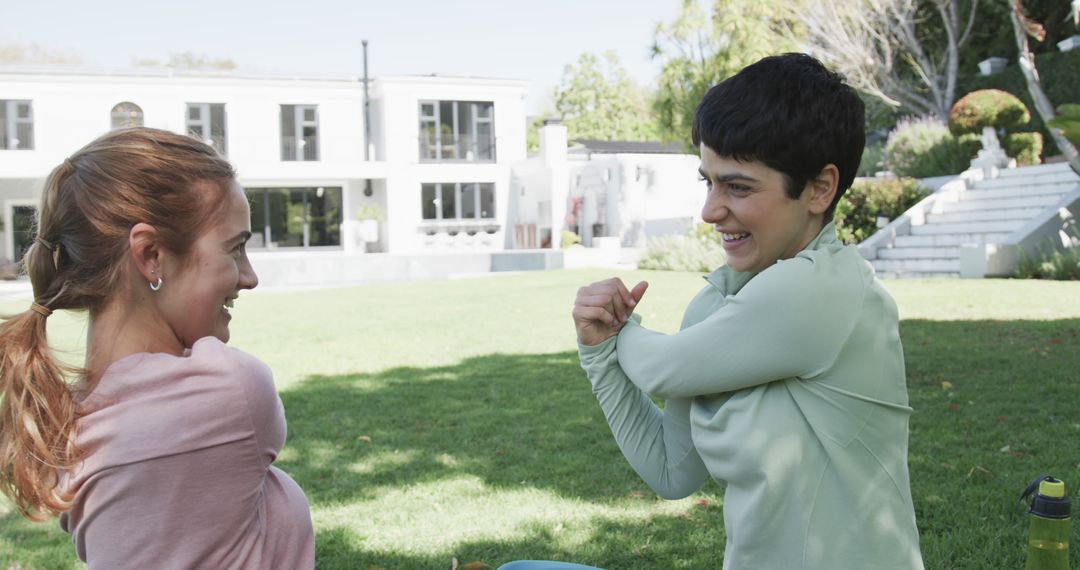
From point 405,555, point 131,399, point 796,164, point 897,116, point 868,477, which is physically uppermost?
point 897,116

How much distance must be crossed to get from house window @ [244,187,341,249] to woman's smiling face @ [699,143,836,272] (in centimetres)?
3610

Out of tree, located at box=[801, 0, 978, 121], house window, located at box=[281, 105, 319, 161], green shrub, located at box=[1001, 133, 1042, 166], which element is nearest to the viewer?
green shrub, located at box=[1001, 133, 1042, 166]

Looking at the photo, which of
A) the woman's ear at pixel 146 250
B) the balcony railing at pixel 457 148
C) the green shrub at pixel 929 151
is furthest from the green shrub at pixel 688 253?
the woman's ear at pixel 146 250

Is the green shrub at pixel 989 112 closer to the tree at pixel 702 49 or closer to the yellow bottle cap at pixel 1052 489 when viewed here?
the tree at pixel 702 49

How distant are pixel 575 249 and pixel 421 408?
67.5 ft

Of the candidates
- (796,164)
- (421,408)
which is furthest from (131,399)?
(421,408)

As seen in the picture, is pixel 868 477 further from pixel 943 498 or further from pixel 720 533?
pixel 943 498

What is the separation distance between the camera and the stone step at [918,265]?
16.5m

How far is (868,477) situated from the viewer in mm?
1591

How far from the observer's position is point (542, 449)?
551cm

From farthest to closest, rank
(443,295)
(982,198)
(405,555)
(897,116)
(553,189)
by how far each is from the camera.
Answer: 1. (553,189)
2. (897,116)
3. (982,198)
4. (443,295)
5. (405,555)

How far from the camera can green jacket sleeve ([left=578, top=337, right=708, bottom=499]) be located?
1865 mm

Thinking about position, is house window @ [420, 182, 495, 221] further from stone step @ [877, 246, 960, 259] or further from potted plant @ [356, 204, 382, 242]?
stone step @ [877, 246, 960, 259]

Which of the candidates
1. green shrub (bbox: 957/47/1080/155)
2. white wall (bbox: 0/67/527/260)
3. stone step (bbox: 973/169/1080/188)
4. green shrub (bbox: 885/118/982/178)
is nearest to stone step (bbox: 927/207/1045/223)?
stone step (bbox: 973/169/1080/188)
